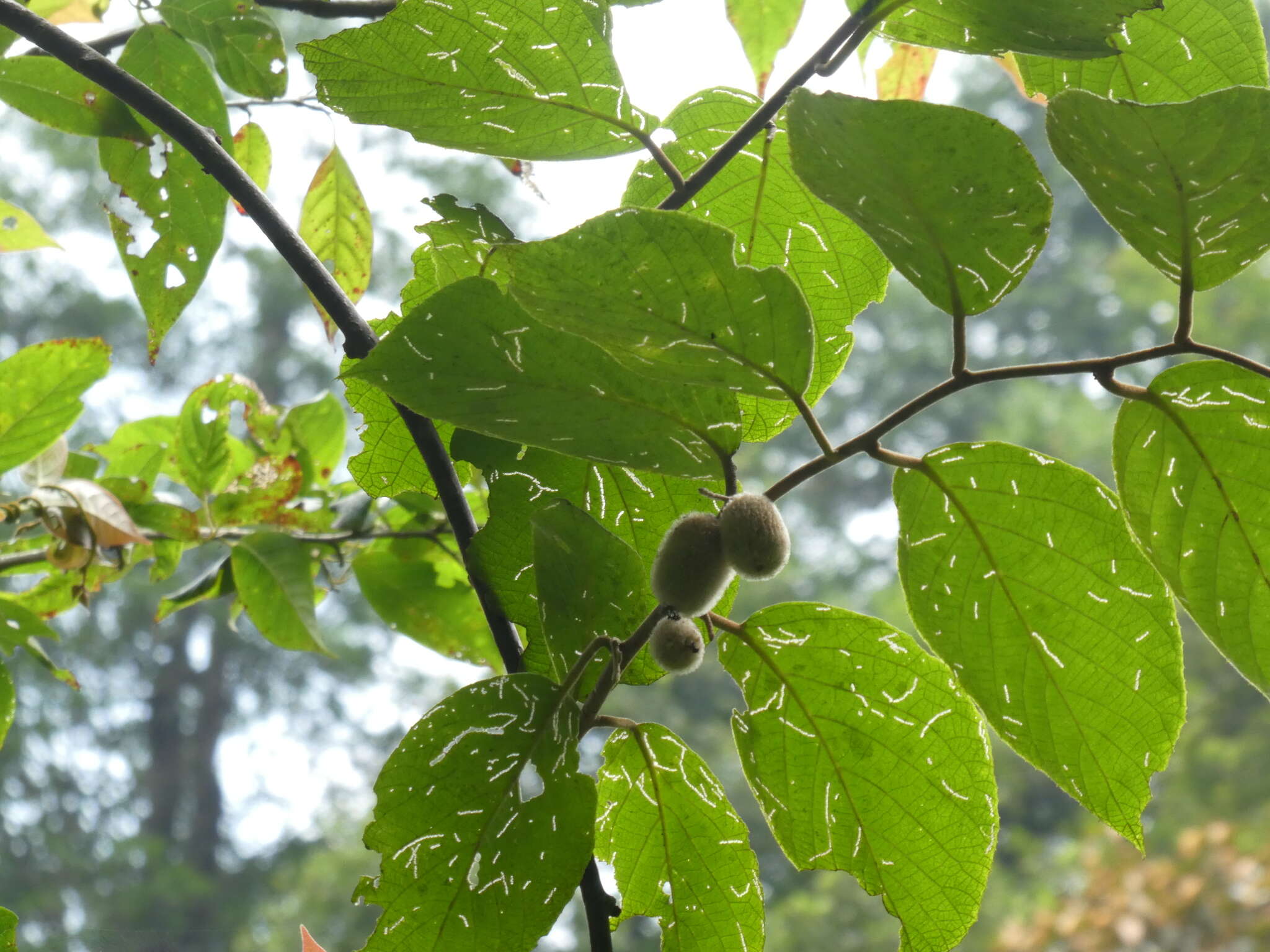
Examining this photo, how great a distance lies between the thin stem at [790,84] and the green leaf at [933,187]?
1.6 inches

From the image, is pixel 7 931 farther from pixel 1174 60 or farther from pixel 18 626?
pixel 1174 60

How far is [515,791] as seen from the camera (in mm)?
225

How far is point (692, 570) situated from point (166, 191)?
272 mm

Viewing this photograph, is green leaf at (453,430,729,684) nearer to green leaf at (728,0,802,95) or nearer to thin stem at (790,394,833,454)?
thin stem at (790,394,833,454)

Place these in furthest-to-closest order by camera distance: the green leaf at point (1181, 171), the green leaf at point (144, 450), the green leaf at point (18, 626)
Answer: the green leaf at point (144, 450)
the green leaf at point (18, 626)
the green leaf at point (1181, 171)

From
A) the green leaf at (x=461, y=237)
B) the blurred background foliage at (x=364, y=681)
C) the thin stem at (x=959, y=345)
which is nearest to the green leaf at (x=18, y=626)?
the green leaf at (x=461, y=237)

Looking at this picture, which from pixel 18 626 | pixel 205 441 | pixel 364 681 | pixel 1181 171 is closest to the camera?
pixel 1181 171

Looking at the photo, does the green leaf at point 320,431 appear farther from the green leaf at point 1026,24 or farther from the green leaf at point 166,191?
the green leaf at point 1026,24

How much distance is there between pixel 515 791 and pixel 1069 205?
802cm

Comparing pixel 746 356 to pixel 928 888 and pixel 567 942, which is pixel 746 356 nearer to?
pixel 928 888

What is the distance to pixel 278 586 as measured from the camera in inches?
18.3

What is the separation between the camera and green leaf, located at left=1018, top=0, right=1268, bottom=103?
0.25 m

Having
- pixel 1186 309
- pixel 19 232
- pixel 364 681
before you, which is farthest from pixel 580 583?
pixel 364 681

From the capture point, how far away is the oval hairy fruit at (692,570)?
0.20 m
